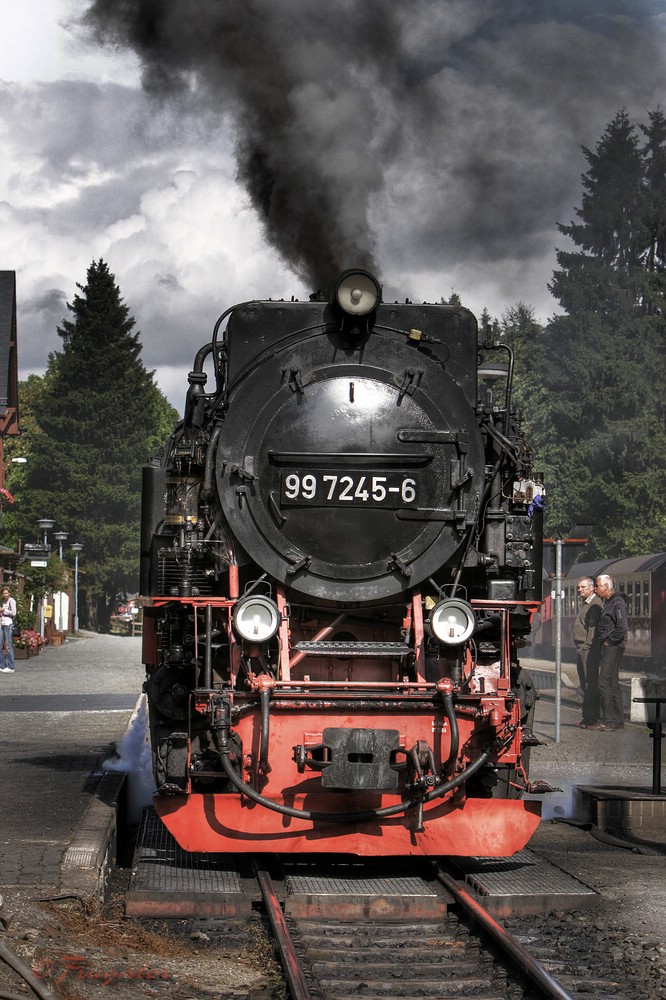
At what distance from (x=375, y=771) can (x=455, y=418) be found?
7.05 feet

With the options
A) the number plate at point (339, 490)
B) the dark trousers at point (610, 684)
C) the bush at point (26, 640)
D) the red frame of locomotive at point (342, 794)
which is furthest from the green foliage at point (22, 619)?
the red frame of locomotive at point (342, 794)

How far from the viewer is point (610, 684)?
48.6ft

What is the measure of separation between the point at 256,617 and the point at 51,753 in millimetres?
5551

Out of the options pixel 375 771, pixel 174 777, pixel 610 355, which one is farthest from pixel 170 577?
pixel 610 355

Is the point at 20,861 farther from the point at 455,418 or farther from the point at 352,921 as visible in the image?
the point at 455,418

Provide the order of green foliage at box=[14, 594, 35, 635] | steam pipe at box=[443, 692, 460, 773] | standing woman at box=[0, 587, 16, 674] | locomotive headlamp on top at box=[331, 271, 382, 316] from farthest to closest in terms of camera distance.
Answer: green foliage at box=[14, 594, 35, 635], standing woman at box=[0, 587, 16, 674], locomotive headlamp on top at box=[331, 271, 382, 316], steam pipe at box=[443, 692, 460, 773]

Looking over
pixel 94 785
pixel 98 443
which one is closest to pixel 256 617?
pixel 94 785

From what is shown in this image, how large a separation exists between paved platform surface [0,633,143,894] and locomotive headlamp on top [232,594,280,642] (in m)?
1.43

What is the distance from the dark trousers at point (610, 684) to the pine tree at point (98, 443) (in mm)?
49310

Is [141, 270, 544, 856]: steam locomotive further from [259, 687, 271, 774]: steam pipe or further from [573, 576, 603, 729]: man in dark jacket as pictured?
[573, 576, 603, 729]: man in dark jacket

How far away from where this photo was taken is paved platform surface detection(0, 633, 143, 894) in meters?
6.92

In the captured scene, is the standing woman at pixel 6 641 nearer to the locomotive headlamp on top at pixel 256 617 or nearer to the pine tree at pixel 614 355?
the pine tree at pixel 614 355

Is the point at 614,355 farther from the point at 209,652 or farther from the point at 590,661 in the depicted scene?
the point at 209,652

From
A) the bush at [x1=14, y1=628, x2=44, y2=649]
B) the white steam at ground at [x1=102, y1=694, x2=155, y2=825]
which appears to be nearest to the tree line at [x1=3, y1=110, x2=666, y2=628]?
the bush at [x1=14, y1=628, x2=44, y2=649]
